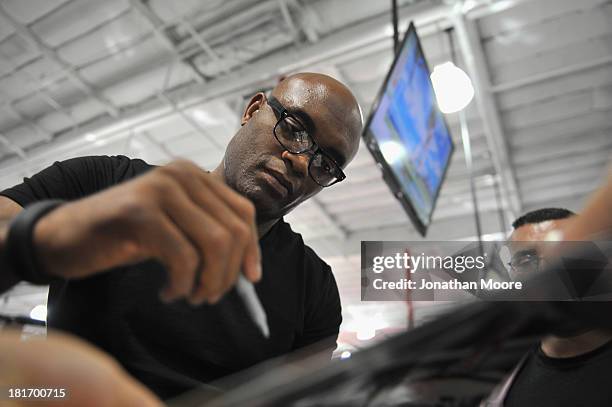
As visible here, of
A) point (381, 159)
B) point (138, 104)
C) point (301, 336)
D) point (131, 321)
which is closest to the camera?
point (131, 321)

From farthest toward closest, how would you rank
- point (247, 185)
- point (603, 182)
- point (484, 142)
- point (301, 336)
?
point (484, 142) → point (301, 336) → point (247, 185) → point (603, 182)

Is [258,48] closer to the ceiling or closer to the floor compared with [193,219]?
closer to the ceiling

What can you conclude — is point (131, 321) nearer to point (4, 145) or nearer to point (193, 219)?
point (193, 219)

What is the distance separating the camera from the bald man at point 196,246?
0.43 m

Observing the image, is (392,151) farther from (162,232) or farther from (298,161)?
(162,232)

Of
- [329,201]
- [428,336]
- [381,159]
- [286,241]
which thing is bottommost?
[428,336]

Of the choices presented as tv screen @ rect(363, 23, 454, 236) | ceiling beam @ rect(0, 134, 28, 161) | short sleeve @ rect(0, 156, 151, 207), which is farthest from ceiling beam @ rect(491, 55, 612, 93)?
ceiling beam @ rect(0, 134, 28, 161)

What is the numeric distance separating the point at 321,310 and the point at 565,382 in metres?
0.89

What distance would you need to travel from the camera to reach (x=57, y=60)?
14.7 ft

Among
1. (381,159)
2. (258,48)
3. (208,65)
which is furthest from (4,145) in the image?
(381,159)

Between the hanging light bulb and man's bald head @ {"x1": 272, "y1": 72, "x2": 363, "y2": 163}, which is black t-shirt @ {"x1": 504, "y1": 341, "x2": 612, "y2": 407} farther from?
the hanging light bulb

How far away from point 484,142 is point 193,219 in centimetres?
545

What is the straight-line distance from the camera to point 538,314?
0.42m

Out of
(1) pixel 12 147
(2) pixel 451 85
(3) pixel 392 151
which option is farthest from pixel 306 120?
(1) pixel 12 147
